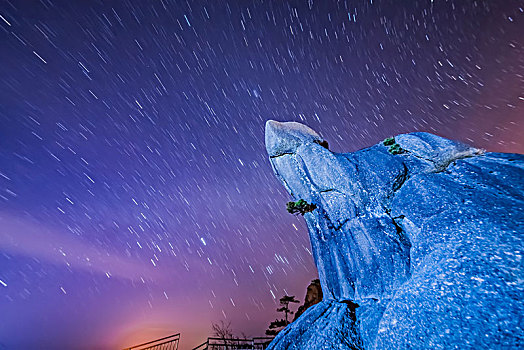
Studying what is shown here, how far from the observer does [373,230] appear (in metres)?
6.50

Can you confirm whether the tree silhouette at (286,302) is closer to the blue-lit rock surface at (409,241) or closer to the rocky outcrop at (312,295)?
the rocky outcrop at (312,295)


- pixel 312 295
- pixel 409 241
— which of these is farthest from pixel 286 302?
pixel 409 241

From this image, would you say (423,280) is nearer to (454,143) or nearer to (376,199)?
(376,199)

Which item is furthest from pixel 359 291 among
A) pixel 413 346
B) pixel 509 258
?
pixel 509 258

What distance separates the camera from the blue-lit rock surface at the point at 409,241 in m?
3.17

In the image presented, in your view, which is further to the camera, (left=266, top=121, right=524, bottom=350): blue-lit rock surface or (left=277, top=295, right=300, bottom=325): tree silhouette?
(left=277, top=295, right=300, bottom=325): tree silhouette

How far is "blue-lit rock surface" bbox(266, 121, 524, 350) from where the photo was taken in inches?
125

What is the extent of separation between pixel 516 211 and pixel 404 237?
2278 millimetres

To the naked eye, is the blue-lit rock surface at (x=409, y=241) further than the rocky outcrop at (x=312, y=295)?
No

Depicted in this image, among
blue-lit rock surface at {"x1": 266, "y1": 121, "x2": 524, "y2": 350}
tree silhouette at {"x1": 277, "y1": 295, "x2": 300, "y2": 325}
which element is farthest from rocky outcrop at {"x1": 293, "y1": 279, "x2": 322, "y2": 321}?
blue-lit rock surface at {"x1": 266, "y1": 121, "x2": 524, "y2": 350}

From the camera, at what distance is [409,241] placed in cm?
577

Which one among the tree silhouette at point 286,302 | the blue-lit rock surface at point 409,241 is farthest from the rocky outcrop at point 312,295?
the blue-lit rock surface at point 409,241

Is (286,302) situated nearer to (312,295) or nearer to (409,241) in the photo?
(312,295)

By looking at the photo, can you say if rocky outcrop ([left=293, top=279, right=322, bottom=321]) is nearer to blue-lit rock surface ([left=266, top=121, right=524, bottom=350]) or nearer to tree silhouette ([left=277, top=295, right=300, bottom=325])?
tree silhouette ([left=277, top=295, right=300, bottom=325])
